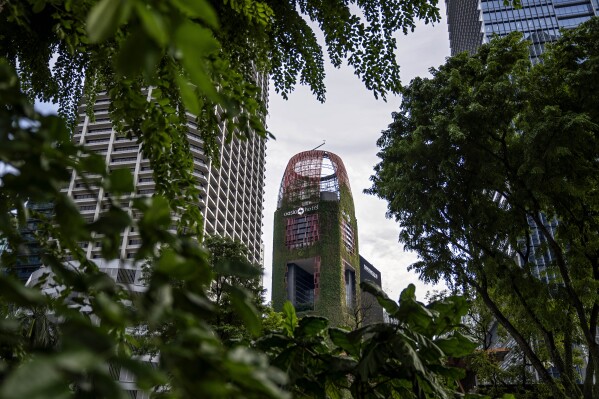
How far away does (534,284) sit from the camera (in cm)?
703

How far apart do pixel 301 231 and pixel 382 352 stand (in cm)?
4106

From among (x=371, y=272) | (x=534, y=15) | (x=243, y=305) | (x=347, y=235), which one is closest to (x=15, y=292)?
(x=243, y=305)

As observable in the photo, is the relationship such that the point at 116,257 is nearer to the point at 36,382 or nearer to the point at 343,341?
the point at 36,382

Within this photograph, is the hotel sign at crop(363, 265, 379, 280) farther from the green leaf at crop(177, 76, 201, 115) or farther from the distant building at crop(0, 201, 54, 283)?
the green leaf at crop(177, 76, 201, 115)

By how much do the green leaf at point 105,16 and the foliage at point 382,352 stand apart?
38.9 inches

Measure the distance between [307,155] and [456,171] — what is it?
107ft

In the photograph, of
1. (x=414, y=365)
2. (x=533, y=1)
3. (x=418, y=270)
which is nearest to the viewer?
(x=414, y=365)

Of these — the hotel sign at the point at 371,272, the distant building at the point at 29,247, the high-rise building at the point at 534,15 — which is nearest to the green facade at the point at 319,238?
the hotel sign at the point at 371,272

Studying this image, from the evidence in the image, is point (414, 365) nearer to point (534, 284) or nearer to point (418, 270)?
point (534, 284)

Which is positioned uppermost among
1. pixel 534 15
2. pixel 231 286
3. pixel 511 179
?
pixel 534 15

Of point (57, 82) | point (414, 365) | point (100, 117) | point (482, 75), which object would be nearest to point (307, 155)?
point (100, 117)

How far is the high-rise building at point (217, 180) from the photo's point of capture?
39.7 m

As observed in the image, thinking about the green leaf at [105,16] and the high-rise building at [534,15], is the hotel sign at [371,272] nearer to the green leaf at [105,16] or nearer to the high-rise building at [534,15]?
the high-rise building at [534,15]

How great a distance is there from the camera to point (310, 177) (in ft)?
135
